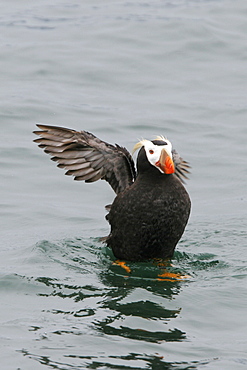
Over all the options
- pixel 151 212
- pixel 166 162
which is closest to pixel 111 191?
pixel 151 212

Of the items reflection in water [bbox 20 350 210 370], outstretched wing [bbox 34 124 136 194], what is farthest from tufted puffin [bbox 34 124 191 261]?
reflection in water [bbox 20 350 210 370]

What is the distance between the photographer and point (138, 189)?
754 centimetres

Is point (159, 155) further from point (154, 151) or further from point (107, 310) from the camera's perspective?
point (107, 310)

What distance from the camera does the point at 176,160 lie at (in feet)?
29.5

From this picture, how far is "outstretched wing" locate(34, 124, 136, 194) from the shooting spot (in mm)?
7859

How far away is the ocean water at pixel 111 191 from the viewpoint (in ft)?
19.7

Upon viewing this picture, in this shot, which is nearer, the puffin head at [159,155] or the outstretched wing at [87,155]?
the puffin head at [159,155]

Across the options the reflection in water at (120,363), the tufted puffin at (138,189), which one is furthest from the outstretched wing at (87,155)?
the reflection in water at (120,363)

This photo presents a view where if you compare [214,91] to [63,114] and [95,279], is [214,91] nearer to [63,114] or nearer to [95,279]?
[63,114]

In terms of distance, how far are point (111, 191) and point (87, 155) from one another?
2.74 m

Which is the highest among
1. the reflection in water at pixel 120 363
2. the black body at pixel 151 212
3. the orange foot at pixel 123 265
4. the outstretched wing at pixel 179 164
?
the outstretched wing at pixel 179 164

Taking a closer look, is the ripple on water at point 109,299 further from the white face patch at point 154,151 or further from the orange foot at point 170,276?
the white face patch at point 154,151

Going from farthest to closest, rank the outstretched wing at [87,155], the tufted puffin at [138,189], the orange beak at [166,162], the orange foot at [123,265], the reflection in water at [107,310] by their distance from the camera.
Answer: the outstretched wing at [87,155]
the orange foot at [123,265]
the tufted puffin at [138,189]
the orange beak at [166,162]
the reflection in water at [107,310]

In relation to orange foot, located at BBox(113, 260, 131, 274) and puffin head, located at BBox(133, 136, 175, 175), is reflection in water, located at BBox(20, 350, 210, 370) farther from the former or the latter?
puffin head, located at BBox(133, 136, 175, 175)
